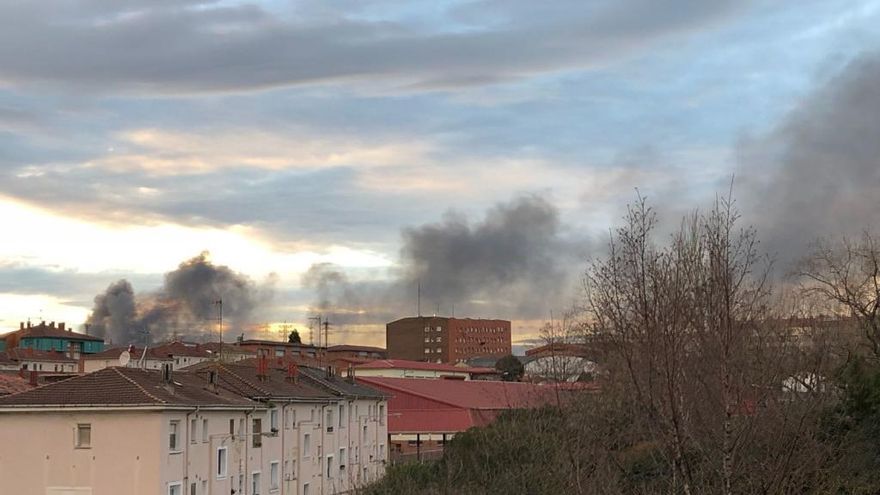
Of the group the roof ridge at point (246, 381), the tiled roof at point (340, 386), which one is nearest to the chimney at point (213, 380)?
the roof ridge at point (246, 381)

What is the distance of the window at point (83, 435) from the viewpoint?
36.9 meters

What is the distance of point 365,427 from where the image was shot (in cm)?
5869

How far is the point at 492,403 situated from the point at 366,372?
3646cm

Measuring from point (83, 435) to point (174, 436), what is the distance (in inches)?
130

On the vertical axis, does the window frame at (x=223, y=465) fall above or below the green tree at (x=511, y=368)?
below

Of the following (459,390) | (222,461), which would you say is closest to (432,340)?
(459,390)

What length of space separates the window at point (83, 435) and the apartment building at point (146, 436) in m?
0.04

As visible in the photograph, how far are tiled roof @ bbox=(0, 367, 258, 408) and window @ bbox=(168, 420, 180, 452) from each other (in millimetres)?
854

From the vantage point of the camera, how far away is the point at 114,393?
37250 millimetres

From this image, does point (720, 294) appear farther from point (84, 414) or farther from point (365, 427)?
point (365, 427)

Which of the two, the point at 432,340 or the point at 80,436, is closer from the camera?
the point at 80,436

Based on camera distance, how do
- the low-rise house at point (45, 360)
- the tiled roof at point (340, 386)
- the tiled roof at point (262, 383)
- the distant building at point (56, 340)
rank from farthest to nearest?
the distant building at point (56, 340), the low-rise house at point (45, 360), the tiled roof at point (340, 386), the tiled roof at point (262, 383)

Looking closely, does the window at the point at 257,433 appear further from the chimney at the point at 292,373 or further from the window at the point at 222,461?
the chimney at the point at 292,373

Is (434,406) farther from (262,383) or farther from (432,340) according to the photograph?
(432,340)
